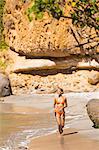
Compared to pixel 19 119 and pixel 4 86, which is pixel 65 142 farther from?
pixel 4 86

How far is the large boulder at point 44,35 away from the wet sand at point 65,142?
13414 mm

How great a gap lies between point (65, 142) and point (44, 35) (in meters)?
16.2

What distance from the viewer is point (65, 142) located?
38.7ft

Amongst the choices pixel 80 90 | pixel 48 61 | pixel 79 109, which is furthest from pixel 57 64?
pixel 79 109

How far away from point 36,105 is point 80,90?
16.7 feet

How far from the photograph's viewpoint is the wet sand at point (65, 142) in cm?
1107

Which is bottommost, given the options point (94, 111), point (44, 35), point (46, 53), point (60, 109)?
point (46, 53)

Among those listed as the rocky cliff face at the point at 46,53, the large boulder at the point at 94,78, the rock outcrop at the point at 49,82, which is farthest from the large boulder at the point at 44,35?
the large boulder at the point at 94,78

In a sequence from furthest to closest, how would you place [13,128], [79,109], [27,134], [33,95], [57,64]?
[57,64] < [33,95] < [79,109] < [13,128] < [27,134]

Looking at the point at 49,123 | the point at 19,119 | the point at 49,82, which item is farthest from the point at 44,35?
the point at 49,123

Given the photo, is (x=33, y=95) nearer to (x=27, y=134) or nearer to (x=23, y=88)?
(x=23, y=88)

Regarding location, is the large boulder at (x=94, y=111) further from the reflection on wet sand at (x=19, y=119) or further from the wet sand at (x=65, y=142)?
the reflection on wet sand at (x=19, y=119)

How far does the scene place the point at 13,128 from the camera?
15.3 meters

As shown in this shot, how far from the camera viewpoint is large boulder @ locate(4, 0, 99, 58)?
2675cm
